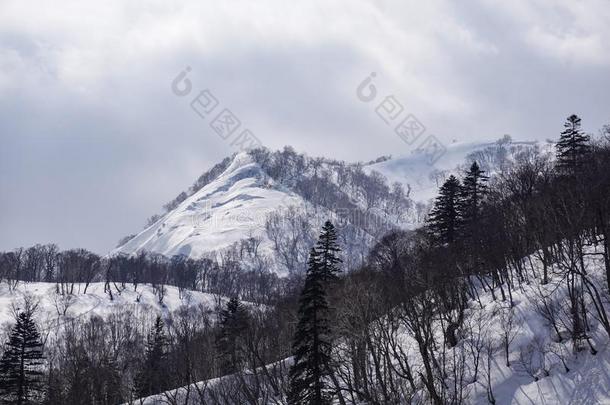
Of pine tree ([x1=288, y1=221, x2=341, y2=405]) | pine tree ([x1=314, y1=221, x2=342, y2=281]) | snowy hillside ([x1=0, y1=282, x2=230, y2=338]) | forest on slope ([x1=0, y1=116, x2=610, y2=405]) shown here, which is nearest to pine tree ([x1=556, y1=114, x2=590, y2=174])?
forest on slope ([x1=0, y1=116, x2=610, y2=405])

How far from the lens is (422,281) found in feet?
110

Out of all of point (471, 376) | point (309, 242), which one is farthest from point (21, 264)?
point (471, 376)

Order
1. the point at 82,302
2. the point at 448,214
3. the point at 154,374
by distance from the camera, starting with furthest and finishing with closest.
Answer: the point at 82,302 < the point at 448,214 < the point at 154,374

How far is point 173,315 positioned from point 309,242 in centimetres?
9138

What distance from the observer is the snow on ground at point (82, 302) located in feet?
298

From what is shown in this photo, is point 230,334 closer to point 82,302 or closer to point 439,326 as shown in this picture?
point 439,326

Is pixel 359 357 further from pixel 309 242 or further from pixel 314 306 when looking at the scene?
pixel 309 242

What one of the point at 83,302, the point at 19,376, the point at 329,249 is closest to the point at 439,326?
the point at 329,249

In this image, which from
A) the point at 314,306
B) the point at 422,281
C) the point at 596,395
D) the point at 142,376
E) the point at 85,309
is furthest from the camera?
the point at 85,309

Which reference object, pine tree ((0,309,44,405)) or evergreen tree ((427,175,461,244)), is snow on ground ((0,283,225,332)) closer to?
pine tree ((0,309,44,405))

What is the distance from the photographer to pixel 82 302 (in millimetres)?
98938

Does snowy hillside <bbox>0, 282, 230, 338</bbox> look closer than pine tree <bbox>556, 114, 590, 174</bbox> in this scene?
No

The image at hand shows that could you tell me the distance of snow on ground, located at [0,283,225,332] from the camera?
90.9m

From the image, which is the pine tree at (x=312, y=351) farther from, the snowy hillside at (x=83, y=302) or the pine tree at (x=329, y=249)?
the snowy hillside at (x=83, y=302)
